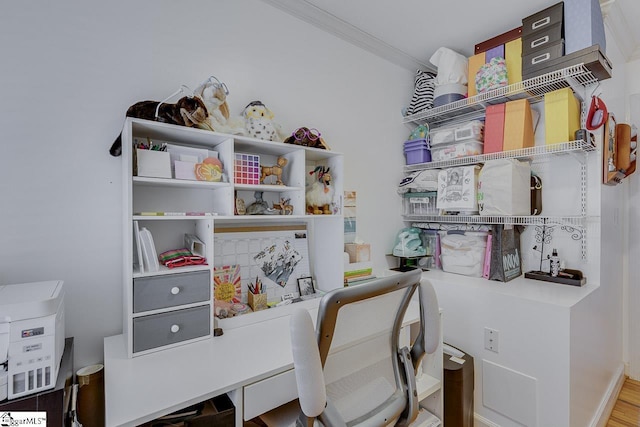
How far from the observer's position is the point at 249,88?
5.69 ft

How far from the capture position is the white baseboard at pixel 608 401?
74.7 inches

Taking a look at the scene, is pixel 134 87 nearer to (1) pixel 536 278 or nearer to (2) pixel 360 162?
(2) pixel 360 162

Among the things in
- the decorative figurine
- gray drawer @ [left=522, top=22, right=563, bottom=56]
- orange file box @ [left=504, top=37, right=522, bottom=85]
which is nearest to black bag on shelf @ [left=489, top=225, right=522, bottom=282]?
orange file box @ [left=504, top=37, right=522, bottom=85]

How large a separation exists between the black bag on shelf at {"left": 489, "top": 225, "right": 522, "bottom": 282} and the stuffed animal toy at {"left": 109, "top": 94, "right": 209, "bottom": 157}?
6.28 feet

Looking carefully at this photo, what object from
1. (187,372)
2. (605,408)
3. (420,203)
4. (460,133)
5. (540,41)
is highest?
(540,41)

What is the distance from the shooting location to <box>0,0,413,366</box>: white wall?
45.3 inches

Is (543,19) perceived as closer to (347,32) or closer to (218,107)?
(347,32)

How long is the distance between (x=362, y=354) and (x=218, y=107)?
121 cm

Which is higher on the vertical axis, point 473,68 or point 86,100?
point 473,68

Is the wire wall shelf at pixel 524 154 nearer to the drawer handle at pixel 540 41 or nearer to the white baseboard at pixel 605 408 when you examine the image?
the drawer handle at pixel 540 41

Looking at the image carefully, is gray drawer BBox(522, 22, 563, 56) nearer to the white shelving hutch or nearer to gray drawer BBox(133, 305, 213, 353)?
the white shelving hutch

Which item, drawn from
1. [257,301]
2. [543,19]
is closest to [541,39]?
[543,19]

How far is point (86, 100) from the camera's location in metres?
1.27

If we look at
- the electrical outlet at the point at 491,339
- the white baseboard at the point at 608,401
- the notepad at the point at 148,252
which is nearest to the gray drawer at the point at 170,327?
the notepad at the point at 148,252
